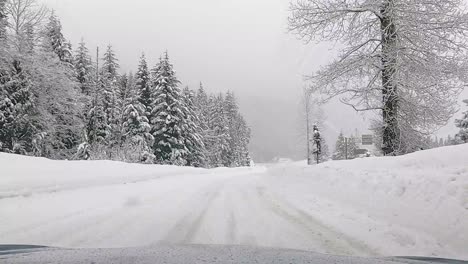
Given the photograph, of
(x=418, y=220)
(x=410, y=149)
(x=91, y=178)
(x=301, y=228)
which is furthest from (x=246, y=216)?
(x=410, y=149)

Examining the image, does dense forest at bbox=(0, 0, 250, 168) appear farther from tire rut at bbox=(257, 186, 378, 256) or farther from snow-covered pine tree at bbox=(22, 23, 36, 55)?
tire rut at bbox=(257, 186, 378, 256)

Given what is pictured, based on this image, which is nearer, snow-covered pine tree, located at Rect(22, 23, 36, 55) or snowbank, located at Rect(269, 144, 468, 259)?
snowbank, located at Rect(269, 144, 468, 259)

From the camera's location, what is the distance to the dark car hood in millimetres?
2648

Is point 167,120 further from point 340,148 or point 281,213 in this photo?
point 340,148

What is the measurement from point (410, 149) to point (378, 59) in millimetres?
4444

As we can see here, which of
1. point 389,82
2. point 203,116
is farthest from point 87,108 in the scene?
point 389,82

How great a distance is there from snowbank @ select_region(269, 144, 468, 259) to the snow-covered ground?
2 cm

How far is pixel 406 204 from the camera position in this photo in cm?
620

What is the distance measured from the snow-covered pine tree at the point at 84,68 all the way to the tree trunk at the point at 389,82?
1395 inches

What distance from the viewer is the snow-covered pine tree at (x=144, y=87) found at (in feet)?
148

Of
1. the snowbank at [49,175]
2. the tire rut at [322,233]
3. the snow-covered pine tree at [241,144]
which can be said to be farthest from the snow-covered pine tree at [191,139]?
the tire rut at [322,233]

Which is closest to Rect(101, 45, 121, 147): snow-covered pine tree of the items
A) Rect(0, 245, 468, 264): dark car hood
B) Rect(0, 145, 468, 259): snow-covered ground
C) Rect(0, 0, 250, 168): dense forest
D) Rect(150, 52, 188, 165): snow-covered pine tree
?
Rect(0, 0, 250, 168): dense forest

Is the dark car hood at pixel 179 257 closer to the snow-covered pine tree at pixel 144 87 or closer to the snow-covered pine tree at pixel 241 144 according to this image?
the snow-covered pine tree at pixel 144 87

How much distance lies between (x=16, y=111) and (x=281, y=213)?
23.9 meters
